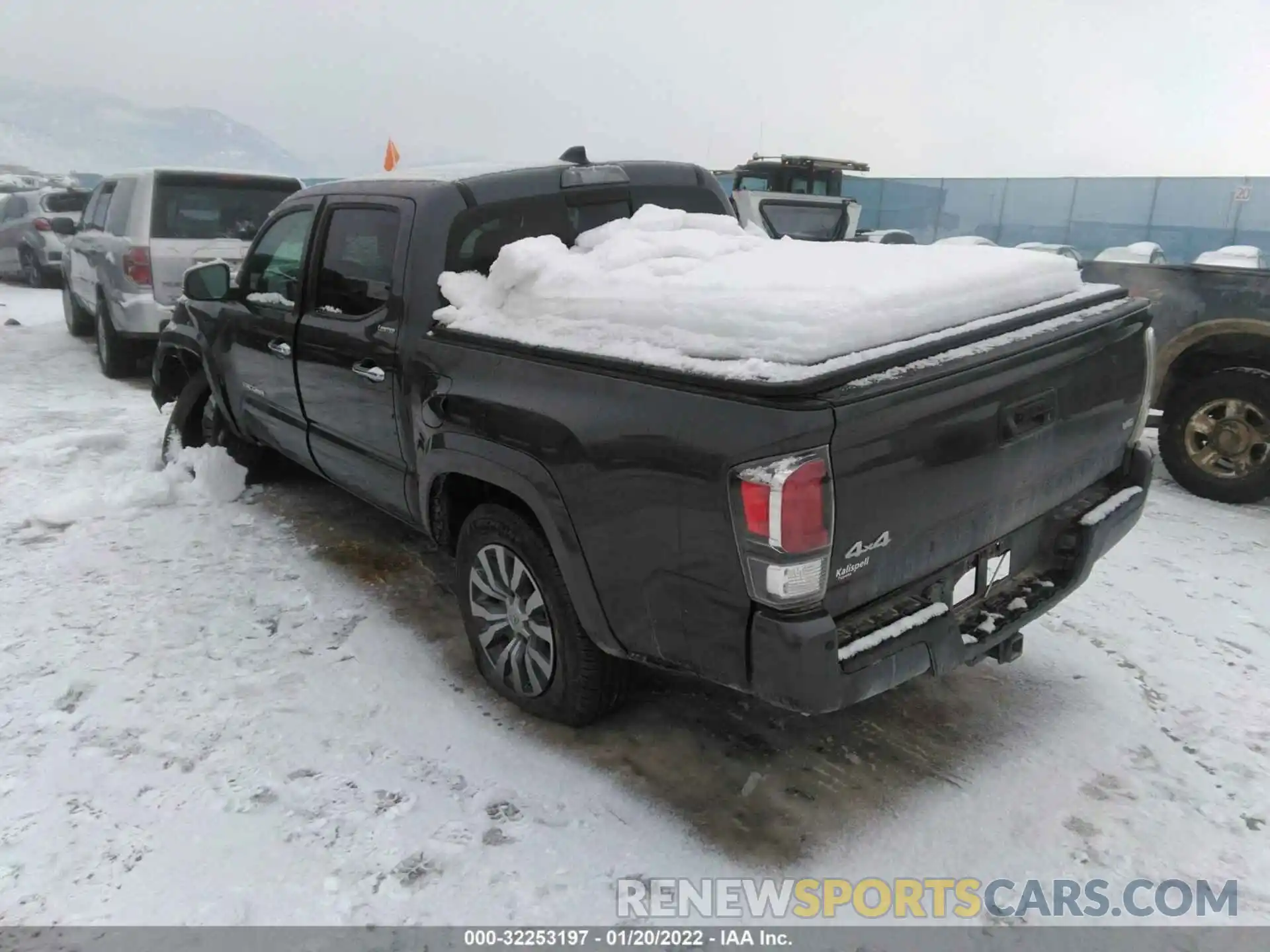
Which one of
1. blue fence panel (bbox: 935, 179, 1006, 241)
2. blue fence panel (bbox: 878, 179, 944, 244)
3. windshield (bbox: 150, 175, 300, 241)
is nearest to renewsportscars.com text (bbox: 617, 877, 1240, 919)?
windshield (bbox: 150, 175, 300, 241)

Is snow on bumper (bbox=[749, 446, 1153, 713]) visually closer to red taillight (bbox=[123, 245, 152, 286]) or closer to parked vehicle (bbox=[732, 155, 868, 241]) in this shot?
red taillight (bbox=[123, 245, 152, 286])

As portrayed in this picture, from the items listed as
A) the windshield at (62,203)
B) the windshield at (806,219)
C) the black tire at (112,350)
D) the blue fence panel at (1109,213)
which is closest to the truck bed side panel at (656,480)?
the black tire at (112,350)

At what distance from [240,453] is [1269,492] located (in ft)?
20.8

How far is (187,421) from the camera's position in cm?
575

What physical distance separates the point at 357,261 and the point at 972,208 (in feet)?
74.0

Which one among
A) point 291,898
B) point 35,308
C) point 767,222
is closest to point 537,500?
point 291,898

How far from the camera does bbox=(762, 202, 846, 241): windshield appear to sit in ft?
41.6

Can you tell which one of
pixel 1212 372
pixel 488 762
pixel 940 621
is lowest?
pixel 488 762

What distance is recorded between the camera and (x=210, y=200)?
796 centimetres

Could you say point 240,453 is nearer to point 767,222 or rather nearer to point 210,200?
point 210,200

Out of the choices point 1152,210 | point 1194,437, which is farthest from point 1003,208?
point 1194,437

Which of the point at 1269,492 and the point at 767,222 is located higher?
the point at 767,222

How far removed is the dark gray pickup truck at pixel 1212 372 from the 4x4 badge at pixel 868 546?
4.02 m

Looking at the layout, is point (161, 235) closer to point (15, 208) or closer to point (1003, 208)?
point (15, 208)
